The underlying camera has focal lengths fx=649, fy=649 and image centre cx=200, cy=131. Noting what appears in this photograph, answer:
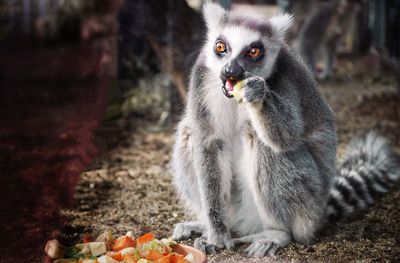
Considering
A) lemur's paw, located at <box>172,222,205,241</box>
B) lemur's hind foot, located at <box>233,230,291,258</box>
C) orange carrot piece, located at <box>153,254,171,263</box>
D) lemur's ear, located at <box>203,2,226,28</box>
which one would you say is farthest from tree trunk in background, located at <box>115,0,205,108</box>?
orange carrot piece, located at <box>153,254,171,263</box>

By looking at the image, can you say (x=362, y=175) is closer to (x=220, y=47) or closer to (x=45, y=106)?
(x=220, y=47)

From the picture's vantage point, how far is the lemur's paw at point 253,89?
3.26m

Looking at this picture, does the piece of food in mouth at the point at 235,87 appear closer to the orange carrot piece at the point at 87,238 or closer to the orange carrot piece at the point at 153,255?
the orange carrot piece at the point at 153,255

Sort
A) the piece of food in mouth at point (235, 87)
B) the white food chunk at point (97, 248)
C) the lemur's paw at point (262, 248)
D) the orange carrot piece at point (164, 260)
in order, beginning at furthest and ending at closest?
the lemur's paw at point (262, 248) < the piece of food in mouth at point (235, 87) < the white food chunk at point (97, 248) < the orange carrot piece at point (164, 260)

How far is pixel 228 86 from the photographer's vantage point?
3316 mm

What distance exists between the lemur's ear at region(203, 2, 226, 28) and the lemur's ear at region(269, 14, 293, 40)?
29cm

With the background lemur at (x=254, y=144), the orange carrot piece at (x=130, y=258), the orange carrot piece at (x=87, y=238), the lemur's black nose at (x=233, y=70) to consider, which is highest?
the lemur's black nose at (x=233, y=70)

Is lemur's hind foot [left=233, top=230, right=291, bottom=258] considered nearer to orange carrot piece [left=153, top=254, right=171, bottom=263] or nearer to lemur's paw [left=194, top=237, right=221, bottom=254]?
lemur's paw [left=194, top=237, right=221, bottom=254]

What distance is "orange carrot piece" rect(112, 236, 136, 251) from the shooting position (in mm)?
3207

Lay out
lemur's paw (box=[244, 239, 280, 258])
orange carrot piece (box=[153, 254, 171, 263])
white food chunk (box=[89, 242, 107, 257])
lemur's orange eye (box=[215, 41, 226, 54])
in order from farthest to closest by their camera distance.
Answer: lemur's paw (box=[244, 239, 280, 258]) < lemur's orange eye (box=[215, 41, 226, 54]) < white food chunk (box=[89, 242, 107, 257]) < orange carrot piece (box=[153, 254, 171, 263])

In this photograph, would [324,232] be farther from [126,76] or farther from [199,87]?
[126,76]

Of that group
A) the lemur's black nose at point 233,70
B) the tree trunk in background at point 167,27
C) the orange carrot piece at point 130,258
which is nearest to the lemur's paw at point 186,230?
the orange carrot piece at point 130,258

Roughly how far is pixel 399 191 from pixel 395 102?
3701 millimetres

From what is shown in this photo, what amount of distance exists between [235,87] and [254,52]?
0.24 meters
